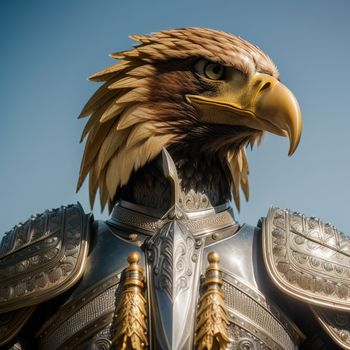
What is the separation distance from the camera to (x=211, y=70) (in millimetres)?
4891

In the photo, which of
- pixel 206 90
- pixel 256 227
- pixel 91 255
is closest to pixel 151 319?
pixel 91 255

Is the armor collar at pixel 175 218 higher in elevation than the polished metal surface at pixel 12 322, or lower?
higher

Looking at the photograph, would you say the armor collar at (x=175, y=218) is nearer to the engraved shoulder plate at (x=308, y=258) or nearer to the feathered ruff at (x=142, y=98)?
the feathered ruff at (x=142, y=98)

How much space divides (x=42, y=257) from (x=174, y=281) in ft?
2.36

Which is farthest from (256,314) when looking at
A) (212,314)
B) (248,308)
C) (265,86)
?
(265,86)

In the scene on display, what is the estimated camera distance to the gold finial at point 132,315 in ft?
14.3

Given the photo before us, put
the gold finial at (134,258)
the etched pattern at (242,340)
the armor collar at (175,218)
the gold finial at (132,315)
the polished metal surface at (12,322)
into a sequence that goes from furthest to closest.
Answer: the armor collar at (175,218) < the polished metal surface at (12,322) < the gold finial at (134,258) < the etched pattern at (242,340) < the gold finial at (132,315)

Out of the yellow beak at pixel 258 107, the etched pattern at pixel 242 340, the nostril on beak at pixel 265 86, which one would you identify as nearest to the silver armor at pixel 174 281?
the etched pattern at pixel 242 340

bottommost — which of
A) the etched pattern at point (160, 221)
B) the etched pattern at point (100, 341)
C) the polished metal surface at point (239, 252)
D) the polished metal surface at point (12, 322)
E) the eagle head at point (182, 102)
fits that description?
the polished metal surface at point (12, 322)

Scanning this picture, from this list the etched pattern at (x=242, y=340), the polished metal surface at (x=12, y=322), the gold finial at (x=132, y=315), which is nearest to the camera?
the gold finial at (x=132, y=315)

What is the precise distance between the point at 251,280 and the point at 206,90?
1.00m

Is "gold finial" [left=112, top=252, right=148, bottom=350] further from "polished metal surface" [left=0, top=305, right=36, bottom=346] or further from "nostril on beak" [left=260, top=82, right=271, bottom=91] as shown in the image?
"nostril on beak" [left=260, top=82, right=271, bottom=91]

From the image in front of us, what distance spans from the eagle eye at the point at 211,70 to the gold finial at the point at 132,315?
1.06m

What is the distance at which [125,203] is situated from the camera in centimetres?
504
